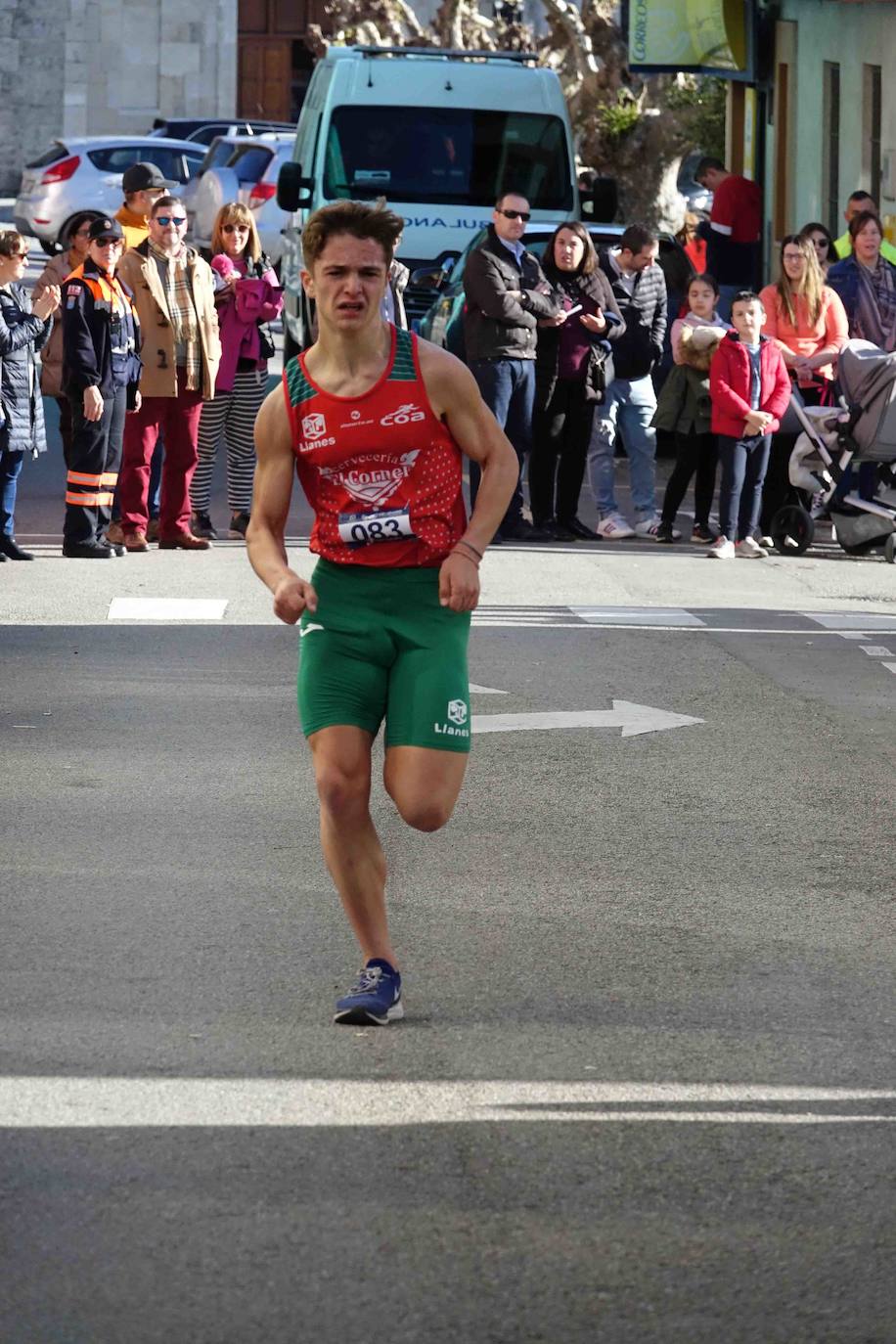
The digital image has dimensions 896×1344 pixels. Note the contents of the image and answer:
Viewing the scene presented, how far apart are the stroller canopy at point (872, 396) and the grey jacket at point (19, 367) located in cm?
460

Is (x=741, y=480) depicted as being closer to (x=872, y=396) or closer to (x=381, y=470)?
(x=872, y=396)

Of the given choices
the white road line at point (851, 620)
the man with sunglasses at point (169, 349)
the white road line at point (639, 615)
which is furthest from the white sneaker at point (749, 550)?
the man with sunglasses at point (169, 349)

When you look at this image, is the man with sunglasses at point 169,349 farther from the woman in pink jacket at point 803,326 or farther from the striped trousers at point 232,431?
the woman in pink jacket at point 803,326

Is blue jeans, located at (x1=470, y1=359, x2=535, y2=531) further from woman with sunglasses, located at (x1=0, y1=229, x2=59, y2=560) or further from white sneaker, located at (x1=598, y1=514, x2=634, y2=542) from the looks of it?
woman with sunglasses, located at (x1=0, y1=229, x2=59, y2=560)

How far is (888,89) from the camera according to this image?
2614 centimetres

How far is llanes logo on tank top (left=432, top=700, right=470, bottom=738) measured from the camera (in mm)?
6250

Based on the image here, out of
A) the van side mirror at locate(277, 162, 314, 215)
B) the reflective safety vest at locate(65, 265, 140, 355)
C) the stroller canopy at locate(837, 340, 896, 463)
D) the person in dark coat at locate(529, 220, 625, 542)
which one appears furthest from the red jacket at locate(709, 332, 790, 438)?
the van side mirror at locate(277, 162, 314, 215)

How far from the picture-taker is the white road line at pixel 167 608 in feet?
43.9

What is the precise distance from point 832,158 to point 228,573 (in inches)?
625

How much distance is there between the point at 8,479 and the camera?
15102 millimetres

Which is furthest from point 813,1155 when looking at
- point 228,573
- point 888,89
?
point 888,89

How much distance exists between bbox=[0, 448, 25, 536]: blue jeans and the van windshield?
336 inches

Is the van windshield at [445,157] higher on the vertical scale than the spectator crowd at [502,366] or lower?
higher

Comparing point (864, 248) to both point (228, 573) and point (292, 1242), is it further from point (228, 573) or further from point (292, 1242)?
point (292, 1242)
